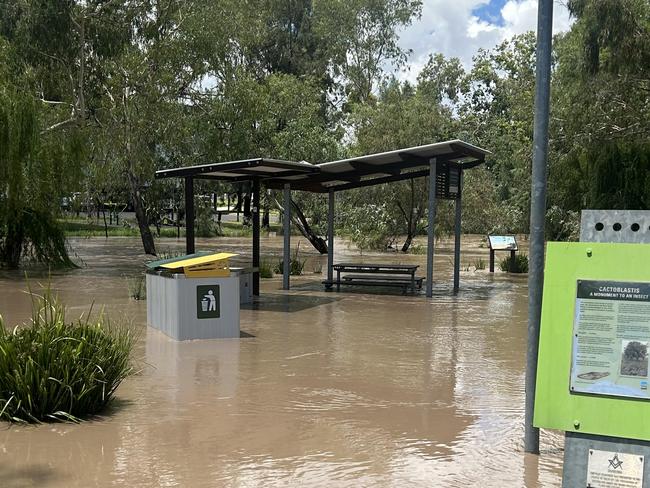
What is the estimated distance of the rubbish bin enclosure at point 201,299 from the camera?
10.3 m

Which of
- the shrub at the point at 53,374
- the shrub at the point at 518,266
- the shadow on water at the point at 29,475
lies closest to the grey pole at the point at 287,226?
the shrub at the point at 518,266

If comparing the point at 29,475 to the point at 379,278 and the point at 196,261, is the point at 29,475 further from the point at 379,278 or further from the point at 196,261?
the point at 379,278

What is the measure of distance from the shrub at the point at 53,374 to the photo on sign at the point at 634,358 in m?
4.27

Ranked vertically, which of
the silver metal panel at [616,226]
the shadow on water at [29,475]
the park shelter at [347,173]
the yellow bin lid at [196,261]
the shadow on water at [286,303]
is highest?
the park shelter at [347,173]

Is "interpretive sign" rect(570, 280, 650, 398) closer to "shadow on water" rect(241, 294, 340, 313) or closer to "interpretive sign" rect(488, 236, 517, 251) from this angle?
"shadow on water" rect(241, 294, 340, 313)

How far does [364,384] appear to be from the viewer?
785 cm

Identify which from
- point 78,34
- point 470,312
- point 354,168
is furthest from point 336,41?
point 470,312

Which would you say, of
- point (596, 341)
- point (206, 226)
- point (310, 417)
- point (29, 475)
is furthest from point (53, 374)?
point (206, 226)

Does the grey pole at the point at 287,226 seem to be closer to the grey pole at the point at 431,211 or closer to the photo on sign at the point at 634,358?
the grey pole at the point at 431,211

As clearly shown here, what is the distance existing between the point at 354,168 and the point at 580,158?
7003 millimetres

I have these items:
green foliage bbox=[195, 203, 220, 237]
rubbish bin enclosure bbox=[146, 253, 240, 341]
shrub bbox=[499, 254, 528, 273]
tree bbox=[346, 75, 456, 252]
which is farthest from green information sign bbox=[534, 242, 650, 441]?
green foliage bbox=[195, 203, 220, 237]

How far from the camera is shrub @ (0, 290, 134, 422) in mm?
6059

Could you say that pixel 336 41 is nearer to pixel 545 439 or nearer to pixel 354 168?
pixel 354 168

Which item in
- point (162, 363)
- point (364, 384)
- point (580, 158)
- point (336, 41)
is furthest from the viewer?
point (336, 41)
